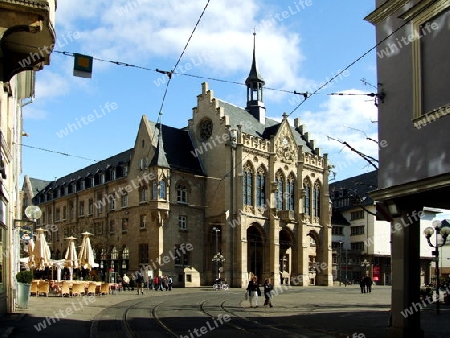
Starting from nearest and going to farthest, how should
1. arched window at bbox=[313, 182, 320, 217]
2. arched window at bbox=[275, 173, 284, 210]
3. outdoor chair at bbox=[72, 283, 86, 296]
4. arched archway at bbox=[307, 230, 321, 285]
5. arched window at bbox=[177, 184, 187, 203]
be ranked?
outdoor chair at bbox=[72, 283, 86, 296] → arched window at bbox=[177, 184, 187, 203] → arched window at bbox=[275, 173, 284, 210] → arched archway at bbox=[307, 230, 321, 285] → arched window at bbox=[313, 182, 320, 217]

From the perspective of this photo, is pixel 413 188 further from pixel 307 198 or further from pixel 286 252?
pixel 307 198

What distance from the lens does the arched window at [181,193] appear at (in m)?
59.9

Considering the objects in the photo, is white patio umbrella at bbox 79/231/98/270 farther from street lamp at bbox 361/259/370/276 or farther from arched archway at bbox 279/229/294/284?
street lamp at bbox 361/259/370/276

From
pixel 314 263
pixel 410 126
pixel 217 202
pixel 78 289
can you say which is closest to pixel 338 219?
pixel 314 263

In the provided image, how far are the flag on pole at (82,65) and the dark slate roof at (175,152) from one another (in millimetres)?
42275

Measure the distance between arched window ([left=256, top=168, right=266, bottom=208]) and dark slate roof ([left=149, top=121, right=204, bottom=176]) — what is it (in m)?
6.09

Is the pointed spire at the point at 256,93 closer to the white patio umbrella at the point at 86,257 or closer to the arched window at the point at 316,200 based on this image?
the arched window at the point at 316,200

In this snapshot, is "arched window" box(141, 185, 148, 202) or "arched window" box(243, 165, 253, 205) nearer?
"arched window" box(141, 185, 148, 202)

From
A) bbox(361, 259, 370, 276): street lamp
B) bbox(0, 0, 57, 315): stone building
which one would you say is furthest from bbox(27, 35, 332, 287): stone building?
bbox(0, 0, 57, 315): stone building

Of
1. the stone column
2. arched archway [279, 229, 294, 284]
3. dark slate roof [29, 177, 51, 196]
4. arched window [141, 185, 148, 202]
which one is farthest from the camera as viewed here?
dark slate roof [29, 177, 51, 196]

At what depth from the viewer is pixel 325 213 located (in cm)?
6981

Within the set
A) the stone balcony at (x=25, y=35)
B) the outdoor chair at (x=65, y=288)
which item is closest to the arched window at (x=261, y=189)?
the outdoor chair at (x=65, y=288)

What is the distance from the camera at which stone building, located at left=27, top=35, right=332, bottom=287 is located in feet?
190

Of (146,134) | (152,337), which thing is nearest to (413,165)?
(152,337)
